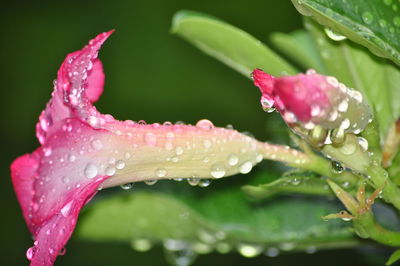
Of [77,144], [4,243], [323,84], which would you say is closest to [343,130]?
[323,84]

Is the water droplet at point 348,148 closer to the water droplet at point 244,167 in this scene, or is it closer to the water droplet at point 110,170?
the water droplet at point 244,167

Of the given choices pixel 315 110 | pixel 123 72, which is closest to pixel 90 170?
pixel 315 110

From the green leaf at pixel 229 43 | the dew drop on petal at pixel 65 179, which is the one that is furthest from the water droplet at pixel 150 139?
the green leaf at pixel 229 43

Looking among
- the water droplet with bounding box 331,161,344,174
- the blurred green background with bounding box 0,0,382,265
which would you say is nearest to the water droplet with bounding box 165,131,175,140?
the water droplet with bounding box 331,161,344,174

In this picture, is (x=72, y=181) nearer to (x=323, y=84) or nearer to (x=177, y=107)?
(x=323, y=84)

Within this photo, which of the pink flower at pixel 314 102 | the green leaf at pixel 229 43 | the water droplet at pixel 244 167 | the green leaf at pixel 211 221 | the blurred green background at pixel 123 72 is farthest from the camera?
the blurred green background at pixel 123 72
